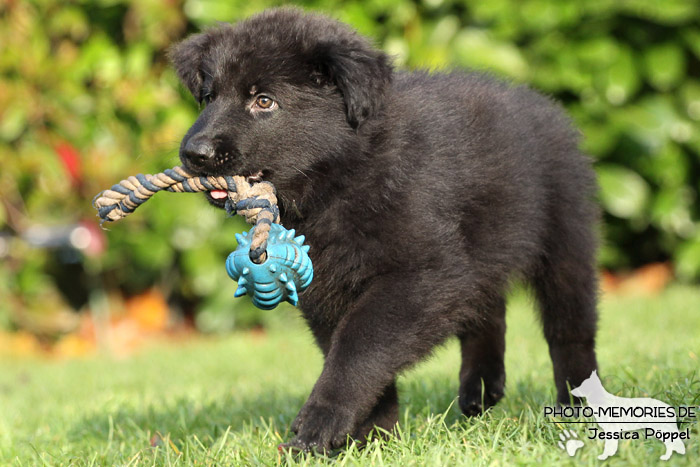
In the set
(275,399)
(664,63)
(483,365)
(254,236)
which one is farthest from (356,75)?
(664,63)

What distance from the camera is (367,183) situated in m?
2.67

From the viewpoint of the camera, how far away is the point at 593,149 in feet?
19.5

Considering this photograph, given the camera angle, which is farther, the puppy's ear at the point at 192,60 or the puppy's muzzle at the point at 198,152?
the puppy's ear at the point at 192,60

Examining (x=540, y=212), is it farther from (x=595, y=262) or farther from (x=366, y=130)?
(x=366, y=130)

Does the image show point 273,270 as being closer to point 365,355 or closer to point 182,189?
point 365,355

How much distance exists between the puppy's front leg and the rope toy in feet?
0.74

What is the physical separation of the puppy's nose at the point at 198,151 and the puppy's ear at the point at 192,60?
1.68ft

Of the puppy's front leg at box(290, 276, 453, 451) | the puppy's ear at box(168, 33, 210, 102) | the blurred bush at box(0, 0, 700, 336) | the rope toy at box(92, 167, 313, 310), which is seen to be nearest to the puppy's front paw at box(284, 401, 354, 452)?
the puppy's front leg at box(290, 276, 453, 451)

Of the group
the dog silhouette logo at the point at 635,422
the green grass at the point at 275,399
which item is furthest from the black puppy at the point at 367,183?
the dog silhouette logo at the point at 635,422

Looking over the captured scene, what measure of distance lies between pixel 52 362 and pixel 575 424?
16.2ft

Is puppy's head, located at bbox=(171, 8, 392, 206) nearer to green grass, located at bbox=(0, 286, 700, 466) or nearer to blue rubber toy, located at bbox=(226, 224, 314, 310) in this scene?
blue rubber toy, located at bbox=(226, 224, 314, 310)

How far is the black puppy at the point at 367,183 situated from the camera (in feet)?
8.15

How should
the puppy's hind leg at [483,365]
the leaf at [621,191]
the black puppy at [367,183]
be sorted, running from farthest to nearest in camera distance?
the leaf at [621,191]
the puppy's hind leg at [483,365]
the black puppy at [367,183]

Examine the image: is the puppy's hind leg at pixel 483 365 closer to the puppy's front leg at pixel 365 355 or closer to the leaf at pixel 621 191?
the puppy's front leg at pixel 365 355
